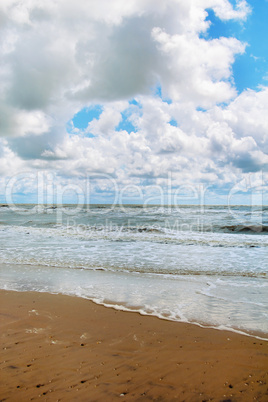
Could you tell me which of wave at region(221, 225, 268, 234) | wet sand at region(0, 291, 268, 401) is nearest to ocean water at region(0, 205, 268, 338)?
wet sand at region(0, 291, 268, 401)

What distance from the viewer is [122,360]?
128 inches

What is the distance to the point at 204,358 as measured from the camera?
131 inches

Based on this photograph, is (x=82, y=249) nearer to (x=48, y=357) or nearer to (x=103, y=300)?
(x=103, y=300)

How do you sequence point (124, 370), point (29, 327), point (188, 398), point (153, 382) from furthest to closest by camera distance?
point (29, 327) → point (124, 370) → point (153, 382) → point (188, 398)

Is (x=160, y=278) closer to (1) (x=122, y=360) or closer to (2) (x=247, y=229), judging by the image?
(1) (x=122, y=360)

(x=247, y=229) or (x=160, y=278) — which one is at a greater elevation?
(x=160, y=278)

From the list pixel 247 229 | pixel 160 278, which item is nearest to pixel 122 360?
pixel 160 278

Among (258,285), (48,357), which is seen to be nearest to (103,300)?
(48,357)

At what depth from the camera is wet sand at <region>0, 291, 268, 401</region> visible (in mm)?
2682

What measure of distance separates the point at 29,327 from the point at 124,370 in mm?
1949

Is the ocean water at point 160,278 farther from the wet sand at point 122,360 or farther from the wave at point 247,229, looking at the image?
the wave at point 247,229

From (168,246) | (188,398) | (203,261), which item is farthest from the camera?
(168,246)

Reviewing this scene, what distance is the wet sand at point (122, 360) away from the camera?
2.68 meters

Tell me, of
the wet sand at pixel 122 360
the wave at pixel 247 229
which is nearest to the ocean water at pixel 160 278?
the wet sand at pixel 122 360
